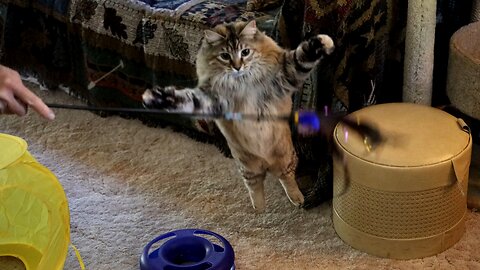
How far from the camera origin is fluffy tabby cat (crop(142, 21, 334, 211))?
169cm

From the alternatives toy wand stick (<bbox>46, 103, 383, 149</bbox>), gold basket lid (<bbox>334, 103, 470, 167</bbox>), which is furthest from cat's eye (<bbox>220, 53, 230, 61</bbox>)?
gold basket lid (<bbox>334, 103, 470, 167</bbox>)

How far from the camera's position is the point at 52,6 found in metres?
2.66

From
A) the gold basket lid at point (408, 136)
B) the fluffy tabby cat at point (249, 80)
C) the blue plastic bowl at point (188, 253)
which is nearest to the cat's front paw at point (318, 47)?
the fluffy tabby cat at point (249, 80)

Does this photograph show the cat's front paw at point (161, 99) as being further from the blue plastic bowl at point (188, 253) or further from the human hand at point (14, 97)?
the blue plastic bowl at point (188, 253)

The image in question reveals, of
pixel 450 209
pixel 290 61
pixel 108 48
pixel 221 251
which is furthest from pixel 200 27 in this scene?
pixel 450 209

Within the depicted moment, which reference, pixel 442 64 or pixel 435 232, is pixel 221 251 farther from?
pixel 442 64

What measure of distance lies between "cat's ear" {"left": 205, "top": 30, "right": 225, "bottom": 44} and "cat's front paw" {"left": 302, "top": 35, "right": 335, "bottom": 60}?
21 cm

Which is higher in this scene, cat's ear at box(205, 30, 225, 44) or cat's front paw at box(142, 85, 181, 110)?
cat's ear at box(205, 30, 225, 44)

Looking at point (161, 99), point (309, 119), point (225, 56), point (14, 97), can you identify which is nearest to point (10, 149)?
point (14, 97)

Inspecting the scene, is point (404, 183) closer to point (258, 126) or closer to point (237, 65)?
point (258, 126)

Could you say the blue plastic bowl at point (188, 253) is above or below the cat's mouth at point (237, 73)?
below

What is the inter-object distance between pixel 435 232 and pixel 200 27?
0.94 metres

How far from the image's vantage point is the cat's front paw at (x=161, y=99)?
5.25 ft

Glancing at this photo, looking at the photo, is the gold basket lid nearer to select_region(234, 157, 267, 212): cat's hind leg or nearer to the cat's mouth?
select_region(234, 157, 267, 212): cat's hind leg
